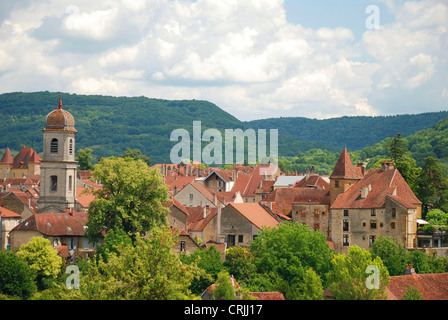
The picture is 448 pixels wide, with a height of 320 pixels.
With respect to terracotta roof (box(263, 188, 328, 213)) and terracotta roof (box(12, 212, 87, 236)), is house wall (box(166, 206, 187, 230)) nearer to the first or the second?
terracotta roof (box(12, 212, 87, 236))

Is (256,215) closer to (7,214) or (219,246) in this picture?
(219,246)

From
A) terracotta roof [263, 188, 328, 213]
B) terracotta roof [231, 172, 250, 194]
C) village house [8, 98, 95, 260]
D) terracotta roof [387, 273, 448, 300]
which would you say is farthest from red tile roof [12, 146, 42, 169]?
terracotta roof [387, 273, 448, 300]

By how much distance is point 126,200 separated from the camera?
59656 mm

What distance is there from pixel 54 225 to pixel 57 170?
834cm

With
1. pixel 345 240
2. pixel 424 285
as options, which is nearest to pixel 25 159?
pixel 345 240

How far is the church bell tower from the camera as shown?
229 feet

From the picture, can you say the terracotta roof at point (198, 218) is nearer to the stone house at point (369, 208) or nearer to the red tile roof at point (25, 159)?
the stone house at point (369, 208)

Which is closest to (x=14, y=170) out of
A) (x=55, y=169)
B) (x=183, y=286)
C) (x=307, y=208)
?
(x=55, y=169)

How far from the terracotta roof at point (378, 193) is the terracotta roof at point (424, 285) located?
1352cm

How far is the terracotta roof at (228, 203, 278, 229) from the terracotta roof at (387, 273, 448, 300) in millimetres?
19396

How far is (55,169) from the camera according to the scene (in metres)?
70.3

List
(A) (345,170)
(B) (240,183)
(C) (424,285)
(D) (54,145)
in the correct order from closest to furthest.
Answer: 1. (C) (424,285)
2. (A) (345,170)
3. (D) (54,145)
4. (B) (240,183)

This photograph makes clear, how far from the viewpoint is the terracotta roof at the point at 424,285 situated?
157ft
